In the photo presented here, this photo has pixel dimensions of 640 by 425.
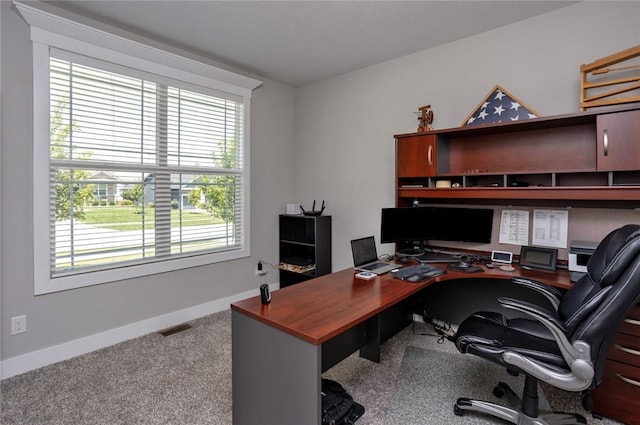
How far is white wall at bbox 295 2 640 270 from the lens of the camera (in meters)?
2.36

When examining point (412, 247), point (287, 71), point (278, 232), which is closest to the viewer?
point (412, 247)

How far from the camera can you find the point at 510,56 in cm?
267

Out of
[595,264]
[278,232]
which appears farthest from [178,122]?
[595,264]

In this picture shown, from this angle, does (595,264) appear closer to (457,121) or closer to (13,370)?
(457,121)

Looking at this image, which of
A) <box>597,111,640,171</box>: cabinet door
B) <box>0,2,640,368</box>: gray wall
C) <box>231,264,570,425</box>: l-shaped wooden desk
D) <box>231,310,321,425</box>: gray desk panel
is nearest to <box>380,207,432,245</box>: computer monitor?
<box>0,2,640,368</box>: gray wall

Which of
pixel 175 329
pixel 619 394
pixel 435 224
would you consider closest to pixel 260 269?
pixel 175 329

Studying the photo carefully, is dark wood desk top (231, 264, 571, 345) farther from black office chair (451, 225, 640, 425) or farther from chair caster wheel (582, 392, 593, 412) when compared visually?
chair caster wheel (582, 392, 593, 412)

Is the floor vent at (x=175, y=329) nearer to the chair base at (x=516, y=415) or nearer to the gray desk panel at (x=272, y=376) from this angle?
the gray desk panel at (x=272, y=376)

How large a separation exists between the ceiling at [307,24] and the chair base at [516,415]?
9.09 ft

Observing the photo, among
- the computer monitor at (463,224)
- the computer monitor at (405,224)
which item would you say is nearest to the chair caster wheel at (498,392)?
the computer monitor at (463,224)

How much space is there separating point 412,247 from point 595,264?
153 cm

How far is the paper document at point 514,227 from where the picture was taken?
103 inches

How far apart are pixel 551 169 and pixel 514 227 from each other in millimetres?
536

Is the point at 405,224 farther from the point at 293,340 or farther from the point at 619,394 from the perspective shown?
the point at 293,340
